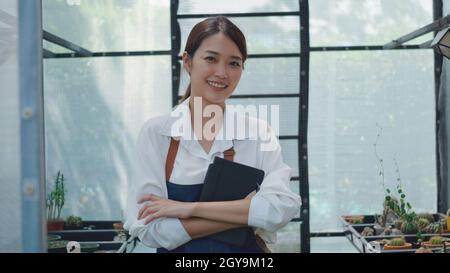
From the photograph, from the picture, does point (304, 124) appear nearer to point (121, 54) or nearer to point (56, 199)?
point (121, 54)

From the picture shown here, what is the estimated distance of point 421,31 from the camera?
5578mm

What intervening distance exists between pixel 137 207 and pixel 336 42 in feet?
12.8

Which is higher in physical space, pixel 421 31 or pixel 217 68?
pixel 421 31

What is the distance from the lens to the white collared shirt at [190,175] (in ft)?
8.17

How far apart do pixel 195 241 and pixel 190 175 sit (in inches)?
8.5

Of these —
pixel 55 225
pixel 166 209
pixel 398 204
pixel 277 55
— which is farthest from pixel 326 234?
pixel 166 209

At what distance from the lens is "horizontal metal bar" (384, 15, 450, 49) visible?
5344mm

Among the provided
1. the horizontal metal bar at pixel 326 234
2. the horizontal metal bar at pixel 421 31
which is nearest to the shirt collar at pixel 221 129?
the horizontal metal bar at pixel 421 31

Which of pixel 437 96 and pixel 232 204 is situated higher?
pixel 437 96

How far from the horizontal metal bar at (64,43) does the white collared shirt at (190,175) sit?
291 cm

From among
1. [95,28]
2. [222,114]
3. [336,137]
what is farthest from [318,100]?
[222,114]

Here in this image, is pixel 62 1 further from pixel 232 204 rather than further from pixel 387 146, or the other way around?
pixel 232 204

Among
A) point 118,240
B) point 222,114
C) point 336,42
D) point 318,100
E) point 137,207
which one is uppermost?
point 336,42

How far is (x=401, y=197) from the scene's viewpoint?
571 cm
